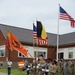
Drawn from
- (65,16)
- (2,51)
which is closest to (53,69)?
(65,16)

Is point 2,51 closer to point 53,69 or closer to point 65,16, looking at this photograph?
point 65,16

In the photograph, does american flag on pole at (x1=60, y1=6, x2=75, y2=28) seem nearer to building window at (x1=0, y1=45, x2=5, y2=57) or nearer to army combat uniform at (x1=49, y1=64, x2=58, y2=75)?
army combat uniform at (x1=49, y1=64, x2=58, y2=75)

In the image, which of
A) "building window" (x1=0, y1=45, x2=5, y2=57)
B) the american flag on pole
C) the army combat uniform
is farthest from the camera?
"building window" (x1=0, y1=45, x2=5, y2=57)

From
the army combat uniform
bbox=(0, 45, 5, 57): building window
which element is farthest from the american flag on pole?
bbox=(0, 45, 5, 57): building window

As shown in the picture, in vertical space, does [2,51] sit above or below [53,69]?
above

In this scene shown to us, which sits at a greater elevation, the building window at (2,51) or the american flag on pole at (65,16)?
the american flag on pole at (65,16)

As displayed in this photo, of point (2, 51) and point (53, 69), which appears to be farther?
point (2, 51)

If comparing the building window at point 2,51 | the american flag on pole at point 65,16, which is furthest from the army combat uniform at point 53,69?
the building window at point 2,51

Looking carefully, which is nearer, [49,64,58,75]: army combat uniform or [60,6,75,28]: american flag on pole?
[49,64,58,75]: army combat uniform

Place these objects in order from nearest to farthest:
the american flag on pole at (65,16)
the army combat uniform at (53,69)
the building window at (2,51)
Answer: the army combat uniform at (53,69)
the american flag on pole at (65,16)
the building window at (2,51)

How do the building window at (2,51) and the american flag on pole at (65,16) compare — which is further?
the building window at (2,51)

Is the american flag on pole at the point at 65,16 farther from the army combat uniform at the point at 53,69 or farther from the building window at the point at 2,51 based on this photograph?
the building window at the point at 2,51

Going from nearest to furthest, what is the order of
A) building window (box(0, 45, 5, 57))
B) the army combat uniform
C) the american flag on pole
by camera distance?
the army combat uniform → the american flag on pole → building window (box(0, 45, 5, 57))

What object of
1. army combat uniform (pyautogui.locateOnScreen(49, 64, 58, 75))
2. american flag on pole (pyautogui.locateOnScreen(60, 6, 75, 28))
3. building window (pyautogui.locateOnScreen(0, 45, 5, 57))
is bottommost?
army combat uniform (pyautogui.locateOnScreen(49, 64, 58, 75))
